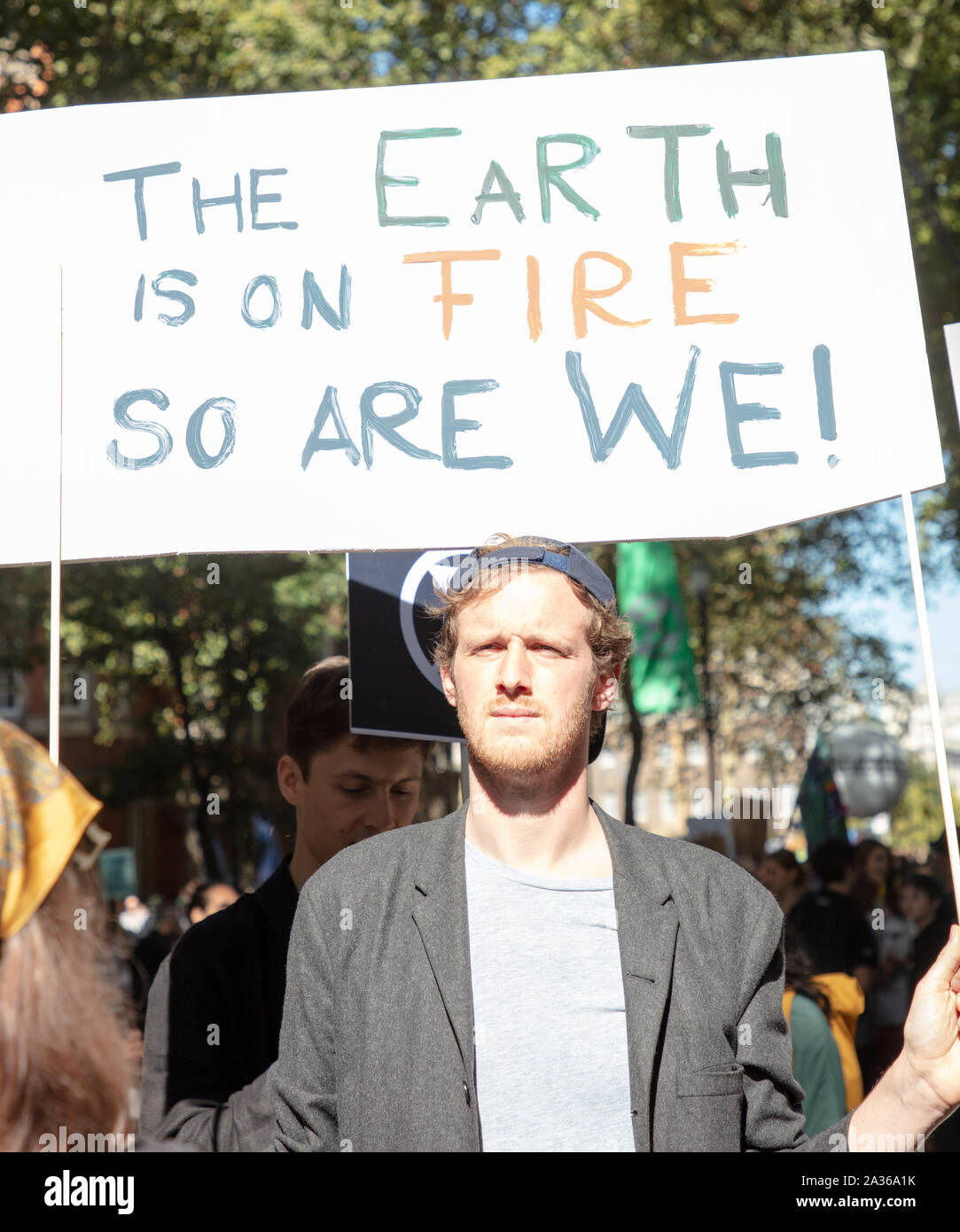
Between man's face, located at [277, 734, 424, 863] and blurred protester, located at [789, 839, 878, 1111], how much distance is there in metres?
1.73

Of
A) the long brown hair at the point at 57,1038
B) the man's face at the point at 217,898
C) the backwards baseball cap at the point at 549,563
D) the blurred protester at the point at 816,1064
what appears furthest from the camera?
the man's face at the point at 217,898

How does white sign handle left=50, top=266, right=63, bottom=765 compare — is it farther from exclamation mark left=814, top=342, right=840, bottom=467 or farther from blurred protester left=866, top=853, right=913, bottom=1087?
blurred protester left=866, top=853, right=913, bottom=1087

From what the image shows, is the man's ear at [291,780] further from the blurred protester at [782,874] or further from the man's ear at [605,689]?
the blurred protester at [782,874]

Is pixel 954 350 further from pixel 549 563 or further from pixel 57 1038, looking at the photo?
pixel 57 1038

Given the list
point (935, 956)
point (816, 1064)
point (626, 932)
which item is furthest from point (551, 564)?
point (935, 956)

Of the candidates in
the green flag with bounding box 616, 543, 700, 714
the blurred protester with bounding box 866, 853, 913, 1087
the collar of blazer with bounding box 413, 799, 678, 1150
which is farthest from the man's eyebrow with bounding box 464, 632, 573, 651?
the green flag with bounding box 616, 543, 700, 714

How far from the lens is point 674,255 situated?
8.48ft

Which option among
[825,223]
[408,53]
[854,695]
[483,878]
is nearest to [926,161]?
[408,53]

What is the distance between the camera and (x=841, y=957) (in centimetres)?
485

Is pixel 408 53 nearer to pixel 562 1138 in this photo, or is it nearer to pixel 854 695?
pixel 854 695

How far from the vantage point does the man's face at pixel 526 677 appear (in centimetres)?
204

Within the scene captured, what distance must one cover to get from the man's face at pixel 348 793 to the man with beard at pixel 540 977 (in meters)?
0.67
